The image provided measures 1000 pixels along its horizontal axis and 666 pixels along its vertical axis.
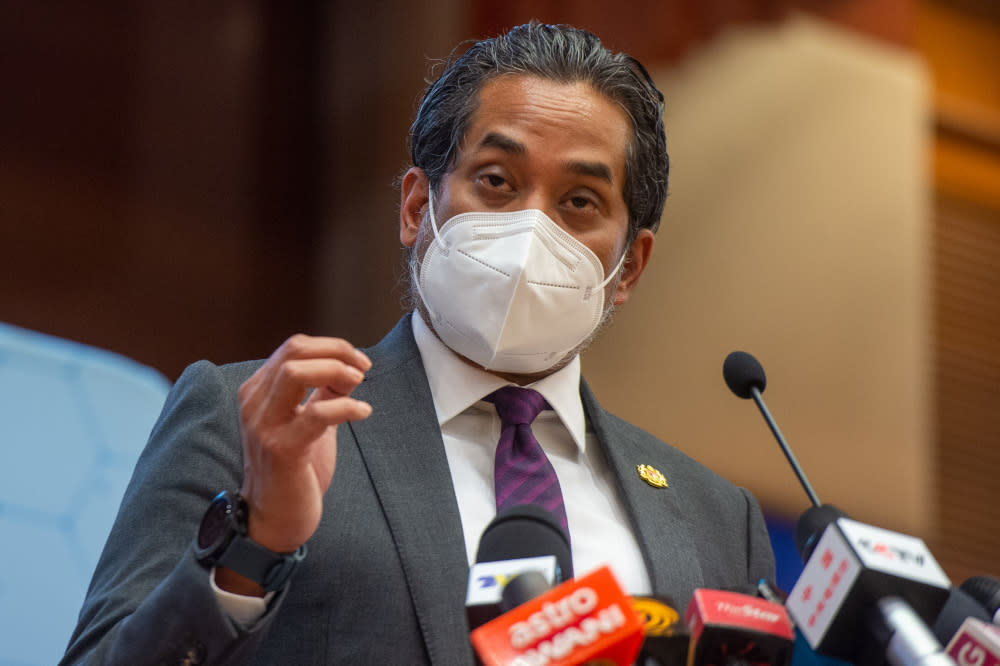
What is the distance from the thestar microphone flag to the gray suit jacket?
1.67 feet

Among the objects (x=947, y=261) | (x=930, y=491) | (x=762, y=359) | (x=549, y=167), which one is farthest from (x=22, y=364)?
(x=947, y=261)

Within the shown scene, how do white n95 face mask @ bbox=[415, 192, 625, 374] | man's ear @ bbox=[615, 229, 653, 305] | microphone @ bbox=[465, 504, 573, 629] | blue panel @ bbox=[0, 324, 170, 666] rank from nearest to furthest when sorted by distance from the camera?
microphone @ bbox=[465, 504, 573, 629] → white n95 face mask @ bbox=[415, 192, 625, 374] → man's ear @ bbox=[615, 229, 653, 305] → blue panel @ bbox=[0, 324, 170, 666]

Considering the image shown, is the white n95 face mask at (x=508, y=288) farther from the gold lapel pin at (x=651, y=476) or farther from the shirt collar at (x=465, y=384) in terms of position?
the gold lapel pin at (x=651, y=476)

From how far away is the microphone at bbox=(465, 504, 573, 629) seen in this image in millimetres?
1124

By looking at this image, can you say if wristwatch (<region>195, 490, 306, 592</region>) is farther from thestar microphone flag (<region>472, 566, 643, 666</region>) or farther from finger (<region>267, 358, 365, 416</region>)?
thestar microphone flag (<region>472, 566, 643, 666</region>)

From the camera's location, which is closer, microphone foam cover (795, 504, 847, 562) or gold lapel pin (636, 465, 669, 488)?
microphone foam cover (795, 504, 847, 562)

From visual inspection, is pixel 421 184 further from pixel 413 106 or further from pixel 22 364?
pixel 413 106

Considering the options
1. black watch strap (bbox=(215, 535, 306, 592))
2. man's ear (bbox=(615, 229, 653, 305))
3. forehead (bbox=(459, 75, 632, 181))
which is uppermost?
forehead (bbox=(459, 75, 632, 181))

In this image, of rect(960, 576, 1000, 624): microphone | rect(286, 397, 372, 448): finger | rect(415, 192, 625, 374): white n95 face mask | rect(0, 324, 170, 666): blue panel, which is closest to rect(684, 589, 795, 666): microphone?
rect(960, 576, 1000, 624): microphone

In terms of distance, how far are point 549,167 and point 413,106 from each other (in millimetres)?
2638

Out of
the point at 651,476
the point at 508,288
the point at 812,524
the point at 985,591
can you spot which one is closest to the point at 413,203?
the point at 508,288

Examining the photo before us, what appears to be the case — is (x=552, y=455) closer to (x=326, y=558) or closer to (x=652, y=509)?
(x=652, y=509)

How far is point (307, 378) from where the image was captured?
131 cm

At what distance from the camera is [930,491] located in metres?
5.46
